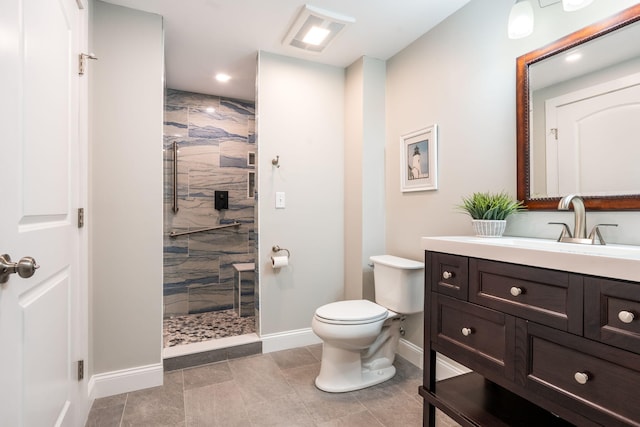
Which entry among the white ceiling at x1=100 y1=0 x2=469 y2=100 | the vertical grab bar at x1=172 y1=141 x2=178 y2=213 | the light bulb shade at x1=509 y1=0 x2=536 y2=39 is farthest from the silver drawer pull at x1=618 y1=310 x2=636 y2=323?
the vertical grab bar at x1=172 y1=141 x2=178 y2=213

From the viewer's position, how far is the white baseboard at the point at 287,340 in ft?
8.07

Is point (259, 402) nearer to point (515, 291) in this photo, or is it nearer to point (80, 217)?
point (80, 217)

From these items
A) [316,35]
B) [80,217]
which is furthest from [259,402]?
[316,35]

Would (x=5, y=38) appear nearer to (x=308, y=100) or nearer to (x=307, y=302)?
(x=308, y=100)

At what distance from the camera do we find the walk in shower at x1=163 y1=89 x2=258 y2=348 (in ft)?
10.6

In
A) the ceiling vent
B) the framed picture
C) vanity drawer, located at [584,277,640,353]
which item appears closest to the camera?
vanity drawer, located at [584,277,640,353]

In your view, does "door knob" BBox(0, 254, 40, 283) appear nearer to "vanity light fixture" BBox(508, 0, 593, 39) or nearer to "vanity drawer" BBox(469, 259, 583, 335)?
"vanity drawer" BBox(469, 259, 583, 335)

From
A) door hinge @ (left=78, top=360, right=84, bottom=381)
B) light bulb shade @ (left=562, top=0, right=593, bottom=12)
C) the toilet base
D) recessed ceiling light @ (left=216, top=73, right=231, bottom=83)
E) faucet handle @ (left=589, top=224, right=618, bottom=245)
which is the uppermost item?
recessed ceiling light @ (left=216, top=73, right=231, bottom=83)

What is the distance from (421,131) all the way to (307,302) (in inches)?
63.6

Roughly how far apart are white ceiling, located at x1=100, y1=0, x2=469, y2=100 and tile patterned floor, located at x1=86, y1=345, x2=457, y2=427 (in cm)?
236

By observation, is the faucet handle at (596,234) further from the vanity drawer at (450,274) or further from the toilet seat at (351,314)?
the toilet seat at (351,314)

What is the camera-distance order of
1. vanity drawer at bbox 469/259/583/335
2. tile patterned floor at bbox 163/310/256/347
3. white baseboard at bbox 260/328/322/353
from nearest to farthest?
vanity drawer at bbox 469/259/583/335, white baseboard at bbox 260/328/322/353, tile patterned floor at bbox 163/310/256/347

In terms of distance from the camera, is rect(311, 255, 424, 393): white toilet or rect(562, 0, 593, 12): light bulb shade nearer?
rect(562, 0, 593, 12): light bulb shade

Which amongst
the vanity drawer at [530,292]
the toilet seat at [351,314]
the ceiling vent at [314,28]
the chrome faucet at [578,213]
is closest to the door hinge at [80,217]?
the toilet seat at [351,314]
